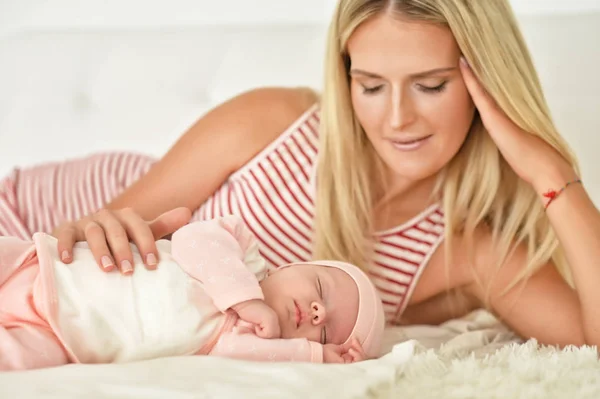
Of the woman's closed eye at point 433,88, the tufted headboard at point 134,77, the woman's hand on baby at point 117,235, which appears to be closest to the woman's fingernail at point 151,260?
the woman's hand on baby at point 117,235

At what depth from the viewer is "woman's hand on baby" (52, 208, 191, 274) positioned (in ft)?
4.59

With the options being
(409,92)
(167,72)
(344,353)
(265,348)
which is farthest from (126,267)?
(167,72)

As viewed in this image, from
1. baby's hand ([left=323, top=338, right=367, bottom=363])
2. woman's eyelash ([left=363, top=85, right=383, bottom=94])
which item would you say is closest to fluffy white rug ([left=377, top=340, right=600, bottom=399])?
baby's hand ([left=323, top=338, right=367, bottom=363])

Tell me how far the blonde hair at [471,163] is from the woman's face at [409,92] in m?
0.04

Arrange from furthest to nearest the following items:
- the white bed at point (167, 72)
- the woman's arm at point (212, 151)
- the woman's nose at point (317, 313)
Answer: the white bed at point (167, 72), the woman's arm at point (212, 151), the woman's nose at point (317, 313)

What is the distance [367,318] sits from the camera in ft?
4.99

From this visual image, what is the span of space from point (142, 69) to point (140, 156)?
1.18 ft

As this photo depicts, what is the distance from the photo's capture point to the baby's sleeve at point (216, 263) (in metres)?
1.40

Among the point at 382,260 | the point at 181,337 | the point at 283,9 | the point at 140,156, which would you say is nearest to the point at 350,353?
the point at 181,337

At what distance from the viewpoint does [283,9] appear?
2746 millimetres

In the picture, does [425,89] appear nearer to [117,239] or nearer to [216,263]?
[216,263]

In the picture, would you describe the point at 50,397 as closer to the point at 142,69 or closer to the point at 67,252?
the point at 67,252

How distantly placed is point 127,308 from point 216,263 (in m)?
0.18

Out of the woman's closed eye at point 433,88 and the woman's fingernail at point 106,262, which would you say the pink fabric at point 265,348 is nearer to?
the woman's fingernail at point 106,262
